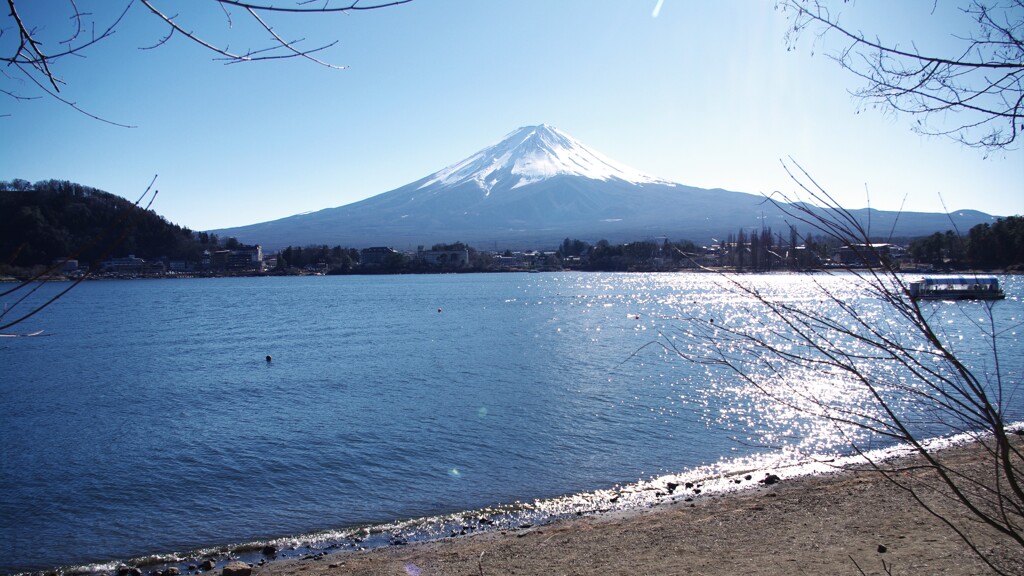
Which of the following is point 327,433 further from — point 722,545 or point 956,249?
point 956,249

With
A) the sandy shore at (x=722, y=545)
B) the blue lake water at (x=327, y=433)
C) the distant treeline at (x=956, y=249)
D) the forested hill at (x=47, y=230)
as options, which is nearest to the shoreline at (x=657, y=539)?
the sandy shore at (x=722, y=545)

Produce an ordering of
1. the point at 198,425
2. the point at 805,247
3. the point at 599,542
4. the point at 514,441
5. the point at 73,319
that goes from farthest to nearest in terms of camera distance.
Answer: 1. the point at 73,319
2. the point at 198,425
3. the point at 514,441
4. the point at 599,542
5. the point at 805,247

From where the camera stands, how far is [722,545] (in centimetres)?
698

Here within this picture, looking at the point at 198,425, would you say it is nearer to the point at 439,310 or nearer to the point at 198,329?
the point at 198,329

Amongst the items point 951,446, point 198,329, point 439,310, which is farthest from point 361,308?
point 951,446

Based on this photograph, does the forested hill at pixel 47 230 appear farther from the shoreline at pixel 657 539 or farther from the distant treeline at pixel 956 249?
the distant treeline at pixel 956 249

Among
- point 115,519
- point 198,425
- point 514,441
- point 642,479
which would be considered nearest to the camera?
point 115,519

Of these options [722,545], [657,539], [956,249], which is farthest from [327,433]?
[956,249]

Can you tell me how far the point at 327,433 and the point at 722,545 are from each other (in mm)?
8719

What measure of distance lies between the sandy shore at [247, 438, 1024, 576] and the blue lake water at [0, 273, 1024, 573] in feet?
4.86

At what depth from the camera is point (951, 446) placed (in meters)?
10.9

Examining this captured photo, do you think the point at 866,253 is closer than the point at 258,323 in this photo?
Yes

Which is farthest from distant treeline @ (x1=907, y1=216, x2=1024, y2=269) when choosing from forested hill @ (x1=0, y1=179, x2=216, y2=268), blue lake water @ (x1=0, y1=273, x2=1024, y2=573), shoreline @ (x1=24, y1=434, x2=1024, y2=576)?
forested hill @ (x1=0, y1=179, x2=216, y2=268)

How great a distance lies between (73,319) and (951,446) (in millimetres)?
49873
